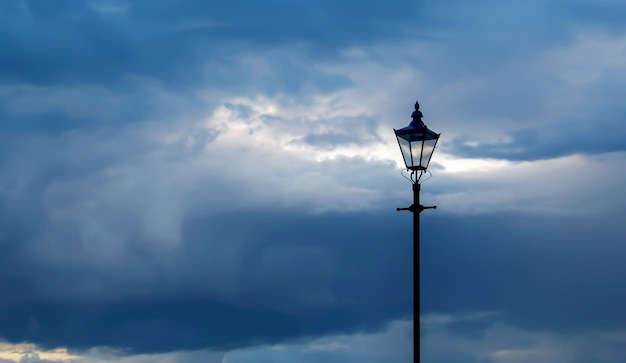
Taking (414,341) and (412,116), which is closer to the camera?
(414,341)

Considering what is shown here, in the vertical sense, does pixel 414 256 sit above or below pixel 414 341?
above

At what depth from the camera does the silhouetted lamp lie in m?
30.0

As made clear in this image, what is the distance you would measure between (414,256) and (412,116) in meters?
4.00

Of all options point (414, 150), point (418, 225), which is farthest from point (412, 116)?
point (418, 225)

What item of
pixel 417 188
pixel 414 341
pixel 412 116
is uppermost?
pixel 412 116

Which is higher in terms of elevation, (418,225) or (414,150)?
(414,150)

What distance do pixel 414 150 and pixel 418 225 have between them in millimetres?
2036

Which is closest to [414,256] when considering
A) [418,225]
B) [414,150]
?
[418,225]

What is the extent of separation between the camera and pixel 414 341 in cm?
2884

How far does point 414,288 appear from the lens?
29156 millimetres

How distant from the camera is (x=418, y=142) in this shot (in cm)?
3006

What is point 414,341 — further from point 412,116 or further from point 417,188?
point 412,116

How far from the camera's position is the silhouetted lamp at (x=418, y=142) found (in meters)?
30.0

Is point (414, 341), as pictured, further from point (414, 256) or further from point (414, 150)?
point (414, 150)
